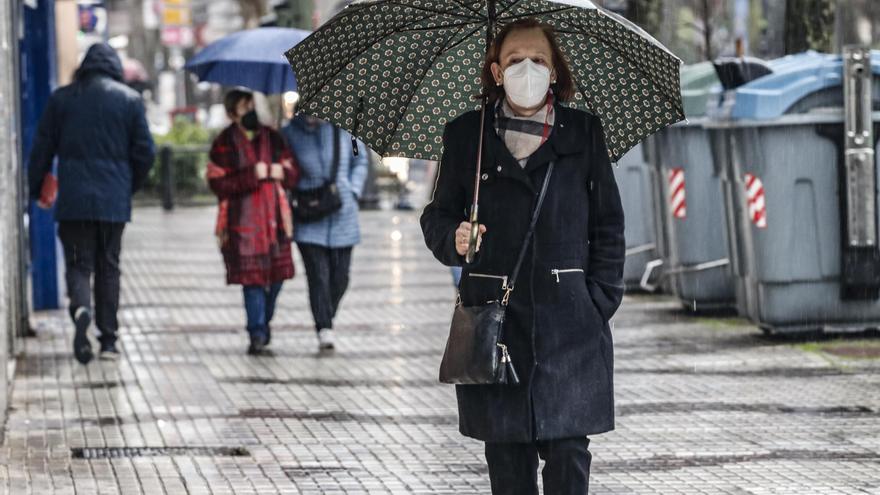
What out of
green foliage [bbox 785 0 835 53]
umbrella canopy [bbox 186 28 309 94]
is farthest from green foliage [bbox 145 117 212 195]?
umbrella canopy [bbox 186 28 309 94]

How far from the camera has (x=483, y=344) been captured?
16.7 feet

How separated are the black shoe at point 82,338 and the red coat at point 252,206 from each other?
3.33ft

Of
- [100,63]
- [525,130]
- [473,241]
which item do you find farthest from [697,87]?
[473,241]

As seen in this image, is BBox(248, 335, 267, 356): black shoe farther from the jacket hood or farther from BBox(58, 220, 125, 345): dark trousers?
the jacket hood

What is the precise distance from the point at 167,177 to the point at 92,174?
19.2m

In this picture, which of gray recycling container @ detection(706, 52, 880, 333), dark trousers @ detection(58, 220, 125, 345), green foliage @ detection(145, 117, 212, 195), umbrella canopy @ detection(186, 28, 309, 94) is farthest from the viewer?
green foliage @ detection(145, 117, 212, 195)

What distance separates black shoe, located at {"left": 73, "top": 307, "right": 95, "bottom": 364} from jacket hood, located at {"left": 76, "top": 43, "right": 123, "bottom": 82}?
148cm

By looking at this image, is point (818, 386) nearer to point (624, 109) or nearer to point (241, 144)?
point (241, 144)

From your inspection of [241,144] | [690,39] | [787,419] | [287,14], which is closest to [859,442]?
[787,419]

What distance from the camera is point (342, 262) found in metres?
11.8

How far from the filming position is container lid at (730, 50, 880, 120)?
453 inches

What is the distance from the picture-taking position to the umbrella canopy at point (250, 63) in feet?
39.0

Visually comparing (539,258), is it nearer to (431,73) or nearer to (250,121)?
(431,73)

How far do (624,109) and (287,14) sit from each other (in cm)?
1876
